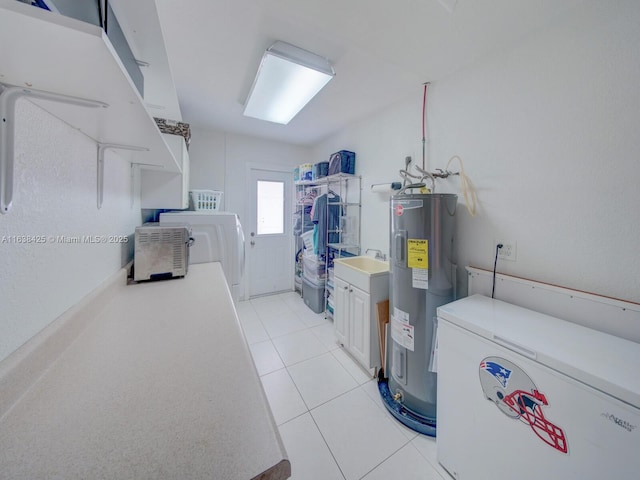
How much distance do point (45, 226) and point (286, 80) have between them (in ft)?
5.46

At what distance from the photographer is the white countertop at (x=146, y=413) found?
1.21ft

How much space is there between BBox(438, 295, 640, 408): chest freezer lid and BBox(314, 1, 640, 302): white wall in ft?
0.85

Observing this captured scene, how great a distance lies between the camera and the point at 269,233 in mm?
3564

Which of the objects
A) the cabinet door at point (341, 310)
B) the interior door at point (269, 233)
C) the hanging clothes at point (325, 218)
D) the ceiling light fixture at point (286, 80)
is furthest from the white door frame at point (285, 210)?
the cabinet door at point (341, 310)

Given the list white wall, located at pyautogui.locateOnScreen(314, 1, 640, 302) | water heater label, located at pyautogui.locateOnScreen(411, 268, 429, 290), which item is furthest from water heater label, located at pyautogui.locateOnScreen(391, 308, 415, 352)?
white wall, located at pyautogui.locateOnScreen(314, 1, 640, 302)

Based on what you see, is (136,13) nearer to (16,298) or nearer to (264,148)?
(16,298)

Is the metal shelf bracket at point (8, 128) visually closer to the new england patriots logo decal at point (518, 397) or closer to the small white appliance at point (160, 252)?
the small white appliance at point (160, 252)

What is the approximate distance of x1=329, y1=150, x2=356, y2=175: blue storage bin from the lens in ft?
8.35

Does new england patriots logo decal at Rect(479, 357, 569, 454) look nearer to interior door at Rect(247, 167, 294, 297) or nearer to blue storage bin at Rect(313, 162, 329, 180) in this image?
blue storage bin at Rect(313, 162, 329, 180)

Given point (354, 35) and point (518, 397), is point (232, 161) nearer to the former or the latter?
point (354, 35)

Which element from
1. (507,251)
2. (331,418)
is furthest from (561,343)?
(331,418)

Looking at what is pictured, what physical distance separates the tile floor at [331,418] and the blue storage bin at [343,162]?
6.07 feet

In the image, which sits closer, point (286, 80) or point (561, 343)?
point (561, 343)

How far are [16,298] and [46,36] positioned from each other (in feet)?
2.02
